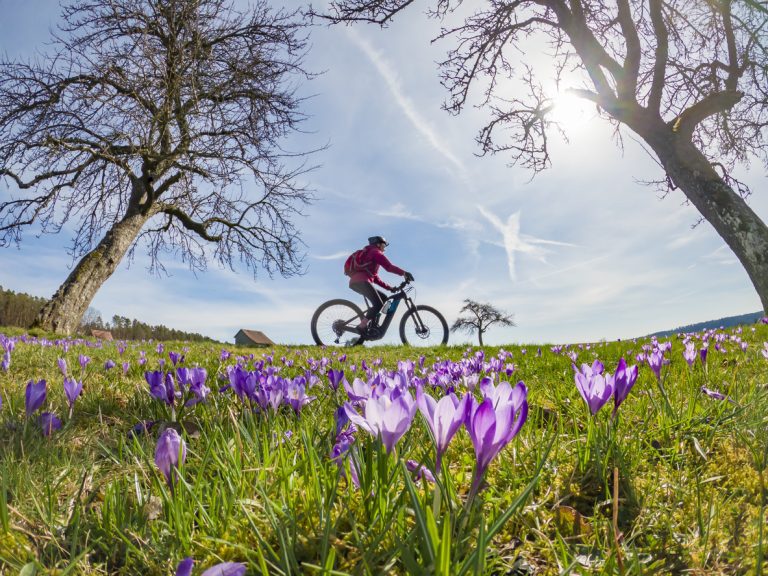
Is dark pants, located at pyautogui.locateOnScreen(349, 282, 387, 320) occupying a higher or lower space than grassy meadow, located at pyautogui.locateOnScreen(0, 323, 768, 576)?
higher

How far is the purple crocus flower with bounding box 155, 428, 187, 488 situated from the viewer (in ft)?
3.51

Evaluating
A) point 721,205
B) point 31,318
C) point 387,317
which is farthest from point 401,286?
point 31,318

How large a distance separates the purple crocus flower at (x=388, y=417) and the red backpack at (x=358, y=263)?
35.3 ft

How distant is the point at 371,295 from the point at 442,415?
1123 centimetres

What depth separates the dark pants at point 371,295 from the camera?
12.0 metres

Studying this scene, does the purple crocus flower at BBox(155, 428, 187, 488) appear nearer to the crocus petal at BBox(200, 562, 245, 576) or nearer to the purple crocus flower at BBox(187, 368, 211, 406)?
the crocus petal at BBox(200, 562, 245, 576)

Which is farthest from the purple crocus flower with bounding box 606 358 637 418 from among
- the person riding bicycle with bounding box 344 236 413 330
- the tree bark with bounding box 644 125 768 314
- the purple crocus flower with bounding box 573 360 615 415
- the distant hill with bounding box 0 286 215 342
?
the distant hill with bounding box 0 286 215 342

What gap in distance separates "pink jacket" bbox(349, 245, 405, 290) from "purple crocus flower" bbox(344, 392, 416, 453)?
10.7m

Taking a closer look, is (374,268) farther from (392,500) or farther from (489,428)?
(489,428)

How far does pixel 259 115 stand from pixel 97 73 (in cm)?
428

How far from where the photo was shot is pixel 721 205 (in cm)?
763

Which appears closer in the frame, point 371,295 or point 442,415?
point 442,415

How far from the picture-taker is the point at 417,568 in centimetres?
83

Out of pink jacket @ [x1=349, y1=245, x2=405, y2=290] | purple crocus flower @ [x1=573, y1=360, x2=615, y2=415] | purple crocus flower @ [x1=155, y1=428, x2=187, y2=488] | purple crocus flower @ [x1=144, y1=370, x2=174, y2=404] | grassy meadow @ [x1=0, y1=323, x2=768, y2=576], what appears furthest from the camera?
pink jacket @ [x1=349, y1=245, x2=405, y2=290]
